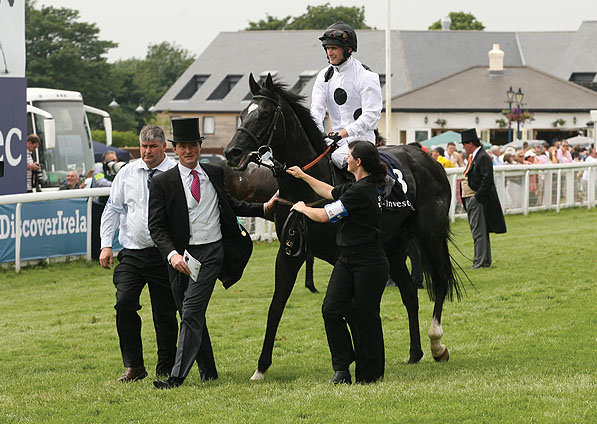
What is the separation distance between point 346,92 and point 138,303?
2.31 metres

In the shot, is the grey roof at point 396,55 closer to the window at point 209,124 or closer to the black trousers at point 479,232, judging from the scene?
the window at point 209,124

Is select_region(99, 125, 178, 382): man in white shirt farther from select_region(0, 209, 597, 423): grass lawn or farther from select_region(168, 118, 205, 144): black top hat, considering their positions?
select_region(168, 118, 205, 144): black top hat

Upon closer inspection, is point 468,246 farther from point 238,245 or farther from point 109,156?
point 238,245

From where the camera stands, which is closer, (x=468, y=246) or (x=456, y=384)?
(x=456, y=384)

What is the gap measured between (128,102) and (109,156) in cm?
6444

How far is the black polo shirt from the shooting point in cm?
635

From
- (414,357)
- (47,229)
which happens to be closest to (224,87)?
(47,229)

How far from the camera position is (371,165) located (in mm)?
6418

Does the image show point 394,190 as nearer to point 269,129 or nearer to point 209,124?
point 269,129

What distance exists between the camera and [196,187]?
21.7ft

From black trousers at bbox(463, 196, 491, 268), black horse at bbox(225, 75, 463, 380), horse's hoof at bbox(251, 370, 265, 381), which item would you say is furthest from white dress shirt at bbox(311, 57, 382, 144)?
black trousers at bbox(463, 196, 491, 268)

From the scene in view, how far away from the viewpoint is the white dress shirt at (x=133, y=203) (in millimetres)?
6953

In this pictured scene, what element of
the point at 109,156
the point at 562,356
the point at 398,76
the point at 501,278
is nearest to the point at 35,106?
the point at 109,156

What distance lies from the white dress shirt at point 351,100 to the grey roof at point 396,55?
55.1 m
